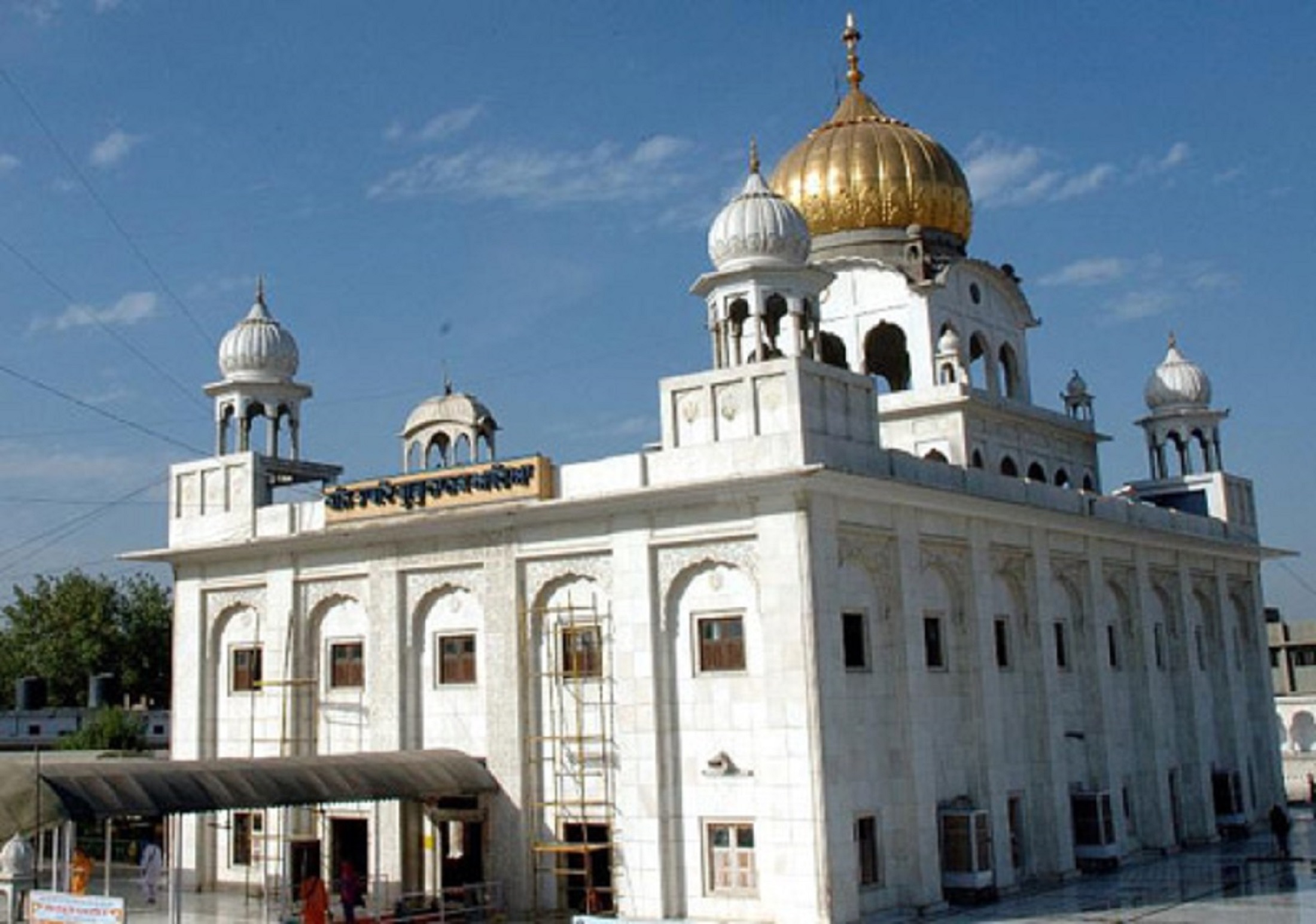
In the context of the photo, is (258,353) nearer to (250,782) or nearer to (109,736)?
(250,782)

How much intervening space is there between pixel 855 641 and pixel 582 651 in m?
4.35

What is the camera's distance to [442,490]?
978 inches

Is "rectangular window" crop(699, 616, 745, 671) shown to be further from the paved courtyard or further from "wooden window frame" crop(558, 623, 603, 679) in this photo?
the paved courtyard

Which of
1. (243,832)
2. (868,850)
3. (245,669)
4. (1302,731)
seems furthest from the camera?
(1302,731)

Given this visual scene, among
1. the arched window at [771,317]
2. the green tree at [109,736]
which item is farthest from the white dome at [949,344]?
the green tree at [109,736]

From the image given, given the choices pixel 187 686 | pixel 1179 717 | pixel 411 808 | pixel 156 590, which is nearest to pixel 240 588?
pixel 187 686

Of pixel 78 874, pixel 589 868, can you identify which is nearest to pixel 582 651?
pixel 589 868

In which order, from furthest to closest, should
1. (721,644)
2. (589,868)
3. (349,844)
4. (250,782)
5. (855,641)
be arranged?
(349,844), (589,868), (855,641), (721,644), (250,782)

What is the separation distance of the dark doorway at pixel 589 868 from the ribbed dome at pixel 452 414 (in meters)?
7.86

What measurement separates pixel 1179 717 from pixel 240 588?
779 inches

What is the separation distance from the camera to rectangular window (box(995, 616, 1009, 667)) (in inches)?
1011

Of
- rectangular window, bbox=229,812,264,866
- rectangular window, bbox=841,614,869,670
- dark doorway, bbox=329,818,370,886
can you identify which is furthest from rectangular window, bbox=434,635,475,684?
rectangular window, bbox=841,614,869,670

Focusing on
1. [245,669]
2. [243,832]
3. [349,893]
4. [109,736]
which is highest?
[245,669]

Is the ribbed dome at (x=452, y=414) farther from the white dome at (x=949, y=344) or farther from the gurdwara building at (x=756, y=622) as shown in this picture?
the white dome at (x=949, y=344)
